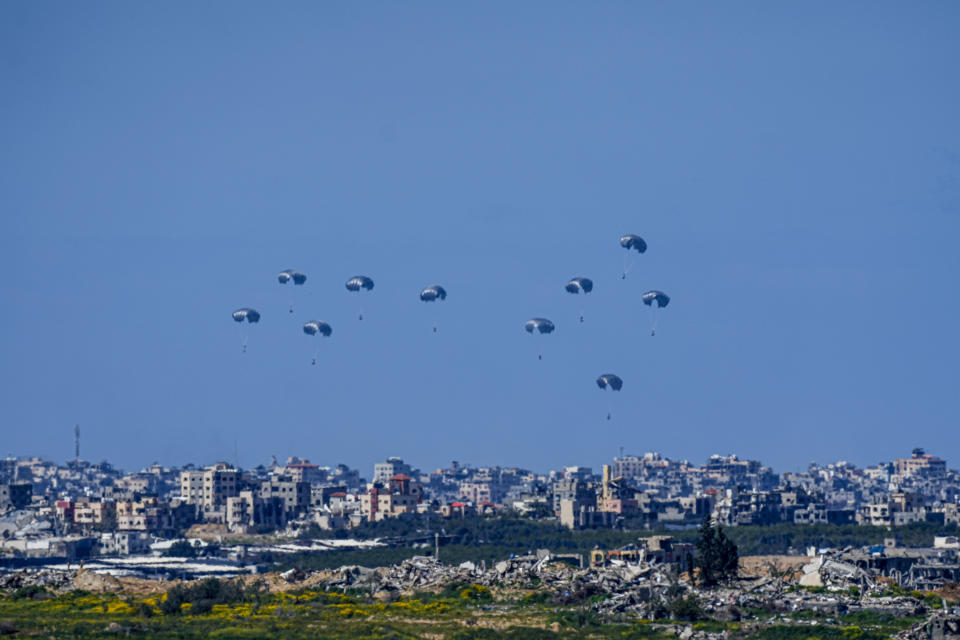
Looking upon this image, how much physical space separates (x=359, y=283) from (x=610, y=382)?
30.4 m

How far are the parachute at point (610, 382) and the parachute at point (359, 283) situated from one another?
28932mm

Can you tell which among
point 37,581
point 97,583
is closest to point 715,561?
point 97,583

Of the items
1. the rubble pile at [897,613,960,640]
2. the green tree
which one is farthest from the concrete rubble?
the green tree

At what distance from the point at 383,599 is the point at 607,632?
17985 millimetres

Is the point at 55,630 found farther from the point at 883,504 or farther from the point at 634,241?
the point at 883,504

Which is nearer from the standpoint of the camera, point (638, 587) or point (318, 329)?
point (638, 587)

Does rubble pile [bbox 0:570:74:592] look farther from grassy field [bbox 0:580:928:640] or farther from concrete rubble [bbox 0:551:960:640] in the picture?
grassy field [bbox 0:580:928:640]

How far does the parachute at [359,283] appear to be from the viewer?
14788 centimetres

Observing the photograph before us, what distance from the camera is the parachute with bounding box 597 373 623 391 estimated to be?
538ft

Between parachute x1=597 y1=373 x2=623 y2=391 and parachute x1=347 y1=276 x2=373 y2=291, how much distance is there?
94.9 ft

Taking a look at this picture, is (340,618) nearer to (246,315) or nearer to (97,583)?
(97,583)

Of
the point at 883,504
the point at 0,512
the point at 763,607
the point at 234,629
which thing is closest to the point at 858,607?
the point at 763,607

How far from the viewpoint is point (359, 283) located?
148 m

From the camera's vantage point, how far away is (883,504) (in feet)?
599
